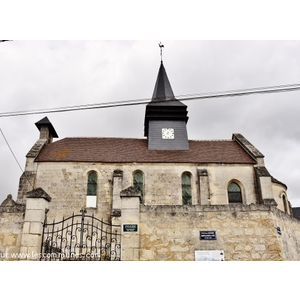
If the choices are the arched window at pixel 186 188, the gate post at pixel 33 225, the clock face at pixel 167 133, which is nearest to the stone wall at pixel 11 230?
the gate post at pixel 33 225

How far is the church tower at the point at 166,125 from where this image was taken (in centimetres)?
2655

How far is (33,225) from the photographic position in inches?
369

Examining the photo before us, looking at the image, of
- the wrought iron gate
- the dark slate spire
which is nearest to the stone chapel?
the dark slate spire

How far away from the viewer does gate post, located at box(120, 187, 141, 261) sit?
29.6 feet

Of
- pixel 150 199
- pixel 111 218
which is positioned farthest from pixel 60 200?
pixel 150 199

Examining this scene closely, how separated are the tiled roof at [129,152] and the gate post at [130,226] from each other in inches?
563

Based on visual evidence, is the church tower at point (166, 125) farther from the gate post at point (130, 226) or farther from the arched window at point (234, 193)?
the gate post at point (130, 226)

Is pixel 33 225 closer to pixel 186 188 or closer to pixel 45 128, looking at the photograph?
pixel 186 188

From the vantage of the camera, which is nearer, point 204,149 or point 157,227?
point 157,227

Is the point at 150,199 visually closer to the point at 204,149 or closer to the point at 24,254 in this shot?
the point at 204,149

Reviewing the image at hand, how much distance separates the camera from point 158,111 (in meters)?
28.1

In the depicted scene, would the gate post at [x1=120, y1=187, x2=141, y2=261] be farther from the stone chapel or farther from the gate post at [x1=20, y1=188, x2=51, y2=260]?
the stone chapel

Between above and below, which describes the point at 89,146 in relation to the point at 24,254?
above

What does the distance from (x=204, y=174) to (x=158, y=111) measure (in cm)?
768
